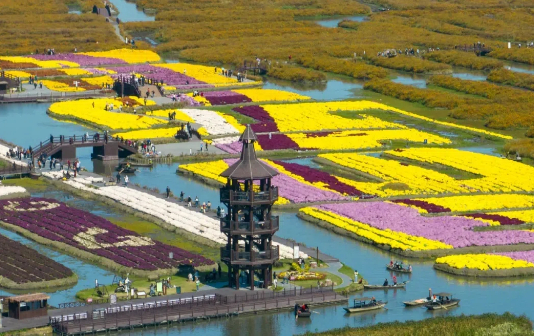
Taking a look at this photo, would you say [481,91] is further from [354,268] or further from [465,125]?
[354,268]

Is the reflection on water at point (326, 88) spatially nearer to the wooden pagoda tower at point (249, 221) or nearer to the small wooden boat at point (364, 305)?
the wooden pagoda tower at point (249, 221)

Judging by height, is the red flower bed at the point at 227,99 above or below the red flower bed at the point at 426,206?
below

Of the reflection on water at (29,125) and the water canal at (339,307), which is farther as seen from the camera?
the reflection on water at (29,125)

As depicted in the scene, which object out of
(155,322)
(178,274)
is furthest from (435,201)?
(155,322)

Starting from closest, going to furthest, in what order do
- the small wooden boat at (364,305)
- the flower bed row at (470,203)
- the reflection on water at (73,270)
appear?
the small wooden boat at (364,305) → the reflection on water at (73,270) → the flower bed row at (470,203)

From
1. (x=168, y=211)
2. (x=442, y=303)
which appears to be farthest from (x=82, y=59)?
(x=442, y=303)

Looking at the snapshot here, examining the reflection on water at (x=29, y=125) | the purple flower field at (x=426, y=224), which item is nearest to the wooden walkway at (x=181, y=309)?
the purple flower field at (x=426, y=224)

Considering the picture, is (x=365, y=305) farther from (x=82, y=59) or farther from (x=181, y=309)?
(x=82, y=59)
